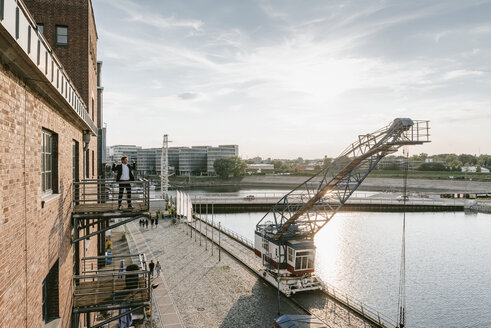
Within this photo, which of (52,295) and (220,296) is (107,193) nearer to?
(52,295)

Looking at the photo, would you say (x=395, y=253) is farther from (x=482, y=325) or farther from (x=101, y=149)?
(x=101, y=149)

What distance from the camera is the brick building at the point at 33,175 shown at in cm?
526

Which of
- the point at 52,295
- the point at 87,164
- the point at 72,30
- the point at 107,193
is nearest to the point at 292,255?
the point at 87,164

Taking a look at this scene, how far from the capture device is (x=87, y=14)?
18.8 m

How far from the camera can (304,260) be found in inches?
1107

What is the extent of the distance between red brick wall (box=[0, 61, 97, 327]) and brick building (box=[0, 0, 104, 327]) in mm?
15

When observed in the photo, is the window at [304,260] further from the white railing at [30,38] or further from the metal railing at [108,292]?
the white railing at [30,38]

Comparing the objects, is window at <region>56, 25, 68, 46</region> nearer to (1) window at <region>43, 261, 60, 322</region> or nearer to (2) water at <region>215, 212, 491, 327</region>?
(1) window at <region>43, 261, 60, 322</region>

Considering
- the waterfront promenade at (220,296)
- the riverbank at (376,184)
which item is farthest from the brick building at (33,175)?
the riverbank at (376,184)

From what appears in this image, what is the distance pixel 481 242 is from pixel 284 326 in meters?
51.6

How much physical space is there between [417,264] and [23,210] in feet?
153

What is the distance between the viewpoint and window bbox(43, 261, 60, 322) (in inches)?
367

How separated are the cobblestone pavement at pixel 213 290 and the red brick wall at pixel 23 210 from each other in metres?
14.7

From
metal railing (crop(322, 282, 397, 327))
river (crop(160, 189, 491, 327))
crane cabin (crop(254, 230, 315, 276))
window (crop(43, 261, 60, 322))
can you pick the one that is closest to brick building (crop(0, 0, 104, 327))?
window (crop(43, 261, 60, 322))
